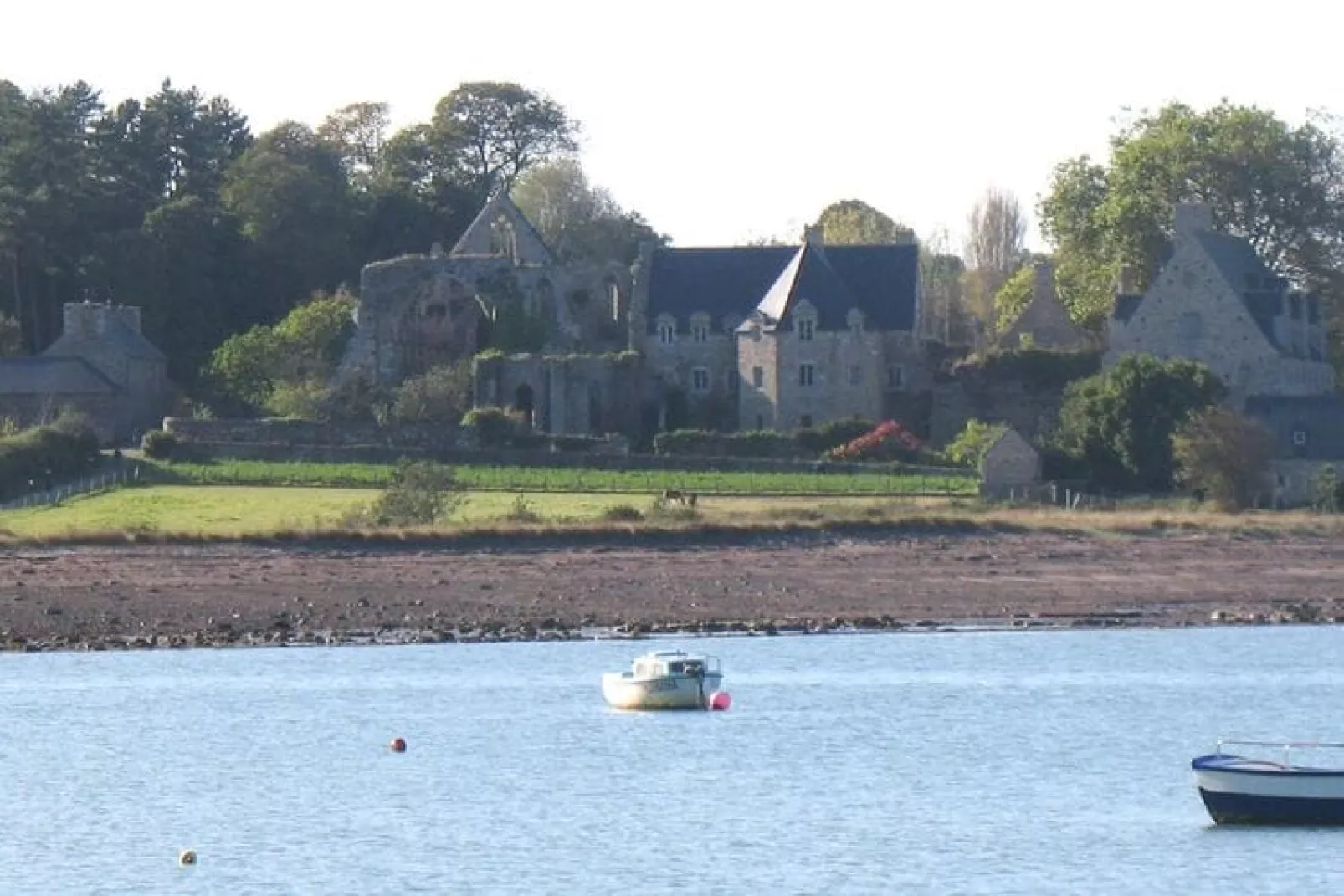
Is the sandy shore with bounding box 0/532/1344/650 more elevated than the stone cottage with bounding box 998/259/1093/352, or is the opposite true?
the stone cottage with bounding box 998/259/1093/352

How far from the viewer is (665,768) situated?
46.8 metres


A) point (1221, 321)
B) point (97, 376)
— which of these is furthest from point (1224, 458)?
point (97, 376)

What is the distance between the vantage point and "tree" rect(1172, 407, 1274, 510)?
82.6 meters

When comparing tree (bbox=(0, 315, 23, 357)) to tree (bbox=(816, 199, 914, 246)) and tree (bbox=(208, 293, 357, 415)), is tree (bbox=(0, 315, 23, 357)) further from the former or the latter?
tree (bbox=(816, 199, 914, 246))

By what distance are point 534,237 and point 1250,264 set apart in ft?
77.0

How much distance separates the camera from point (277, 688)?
56.8 meters

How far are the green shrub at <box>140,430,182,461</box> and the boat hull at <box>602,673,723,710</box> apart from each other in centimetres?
4157

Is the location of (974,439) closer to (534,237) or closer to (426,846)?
(534,237)

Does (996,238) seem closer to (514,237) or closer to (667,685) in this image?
(514,237)

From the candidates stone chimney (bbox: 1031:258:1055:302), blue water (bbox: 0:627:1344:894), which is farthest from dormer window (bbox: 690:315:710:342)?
blue water (bbox: 0:627:1344:894)

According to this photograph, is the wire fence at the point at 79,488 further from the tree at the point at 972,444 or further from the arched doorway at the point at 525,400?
the tree at the point at 972,444

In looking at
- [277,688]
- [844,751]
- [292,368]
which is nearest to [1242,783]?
[844,751]

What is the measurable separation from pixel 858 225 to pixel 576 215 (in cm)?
1454

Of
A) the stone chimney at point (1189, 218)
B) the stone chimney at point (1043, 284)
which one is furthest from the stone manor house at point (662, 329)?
the stone chimney at point (1189, 218)
